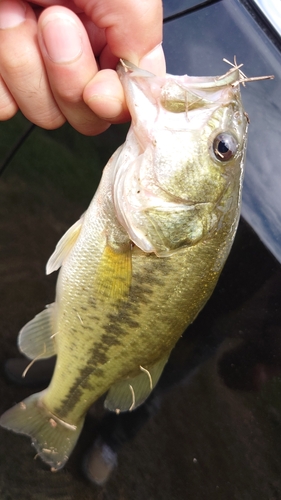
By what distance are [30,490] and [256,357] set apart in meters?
1.34

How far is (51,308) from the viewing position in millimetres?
1474

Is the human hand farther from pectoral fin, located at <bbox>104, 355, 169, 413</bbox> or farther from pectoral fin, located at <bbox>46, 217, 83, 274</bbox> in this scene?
pectoral fin, located at <bbox>104, 355, 169, 413</bbox>

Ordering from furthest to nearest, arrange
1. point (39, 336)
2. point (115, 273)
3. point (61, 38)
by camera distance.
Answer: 1. point (39, 336)
2. point (115, 273)
3. point (61, 38)

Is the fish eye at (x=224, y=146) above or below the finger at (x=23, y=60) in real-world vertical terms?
below

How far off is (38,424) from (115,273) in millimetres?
832

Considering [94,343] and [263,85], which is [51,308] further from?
[263,85]

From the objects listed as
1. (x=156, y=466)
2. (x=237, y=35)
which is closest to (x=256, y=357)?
(x=156, y=466)

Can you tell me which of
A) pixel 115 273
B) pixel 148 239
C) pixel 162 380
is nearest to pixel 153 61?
pixel 148 239

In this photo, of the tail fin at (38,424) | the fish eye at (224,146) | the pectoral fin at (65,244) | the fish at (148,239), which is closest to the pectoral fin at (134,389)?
the fish at (148,239)

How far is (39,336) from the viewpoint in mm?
1486

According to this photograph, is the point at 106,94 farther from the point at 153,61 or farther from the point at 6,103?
the point at 6,103

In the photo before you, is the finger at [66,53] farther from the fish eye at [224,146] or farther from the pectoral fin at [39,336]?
the pectoral fin at [39,336]

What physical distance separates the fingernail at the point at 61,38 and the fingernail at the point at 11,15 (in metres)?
0.12

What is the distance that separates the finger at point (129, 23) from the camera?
99 cm
